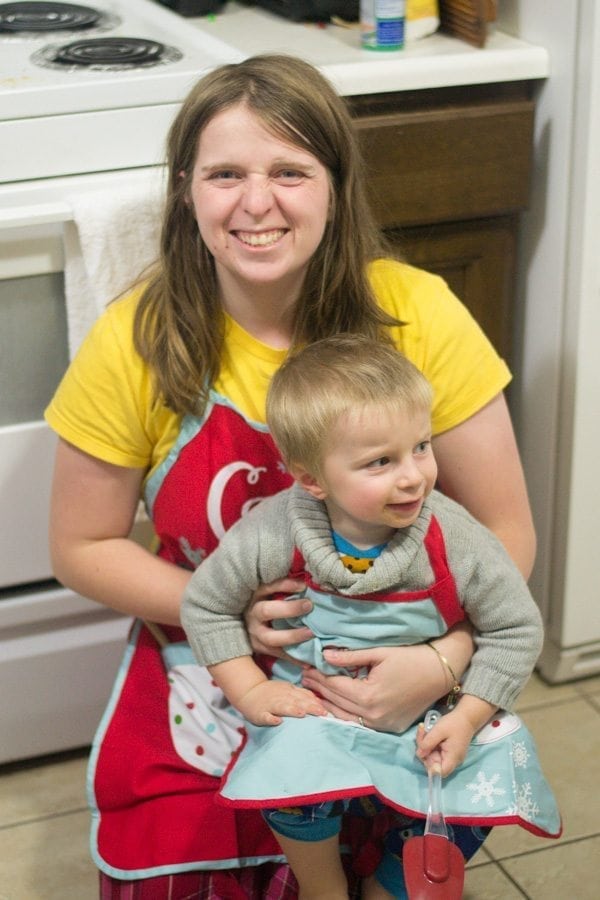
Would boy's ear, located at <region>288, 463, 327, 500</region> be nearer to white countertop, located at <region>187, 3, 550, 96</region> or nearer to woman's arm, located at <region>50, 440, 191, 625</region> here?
woman's arm, located at <region>50, 440, 191, 625</region>

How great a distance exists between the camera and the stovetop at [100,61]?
137cm

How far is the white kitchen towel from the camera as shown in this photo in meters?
1.38

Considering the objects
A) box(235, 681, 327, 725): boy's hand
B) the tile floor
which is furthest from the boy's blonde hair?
the tile floor

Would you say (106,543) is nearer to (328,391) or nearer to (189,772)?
(189,772)

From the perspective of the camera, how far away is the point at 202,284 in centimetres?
130

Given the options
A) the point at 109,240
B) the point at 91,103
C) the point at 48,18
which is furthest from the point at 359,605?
the point at 48,18

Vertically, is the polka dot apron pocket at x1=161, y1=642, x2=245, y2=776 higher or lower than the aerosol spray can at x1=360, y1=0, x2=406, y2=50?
lower

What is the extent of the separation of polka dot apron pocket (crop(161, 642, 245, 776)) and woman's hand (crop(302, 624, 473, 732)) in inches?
7.8

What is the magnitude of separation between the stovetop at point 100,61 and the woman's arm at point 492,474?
506mm

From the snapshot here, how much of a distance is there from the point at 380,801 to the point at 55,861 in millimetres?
499

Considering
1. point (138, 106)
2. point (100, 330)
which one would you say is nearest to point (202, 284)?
point (100, 330)

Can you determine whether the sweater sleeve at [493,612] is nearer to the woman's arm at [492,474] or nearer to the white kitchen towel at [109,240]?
the woman's arm at [492,474]

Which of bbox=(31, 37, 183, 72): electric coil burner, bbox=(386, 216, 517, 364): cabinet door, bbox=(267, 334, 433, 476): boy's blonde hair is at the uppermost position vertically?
bbox=(31, 37, 183, 72): electric coil burner

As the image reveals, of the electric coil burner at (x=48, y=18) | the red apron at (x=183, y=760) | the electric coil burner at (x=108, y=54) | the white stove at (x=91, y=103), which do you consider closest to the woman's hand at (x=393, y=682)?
the red apron at (x=183, y=760)
